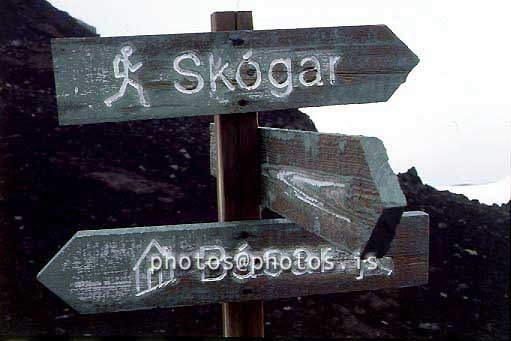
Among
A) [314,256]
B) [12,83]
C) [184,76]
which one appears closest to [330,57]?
[184,76]

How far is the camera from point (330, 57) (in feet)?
6.81

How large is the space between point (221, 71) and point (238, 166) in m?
0.36

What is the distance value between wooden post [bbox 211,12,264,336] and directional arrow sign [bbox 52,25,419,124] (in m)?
0.18

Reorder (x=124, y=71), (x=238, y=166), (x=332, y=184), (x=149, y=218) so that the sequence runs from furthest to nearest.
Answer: (x=149, y=218) → (x=238, y=166) → (x=124, y=71) → (x=332, y=184)

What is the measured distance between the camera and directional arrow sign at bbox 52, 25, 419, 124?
1.98m

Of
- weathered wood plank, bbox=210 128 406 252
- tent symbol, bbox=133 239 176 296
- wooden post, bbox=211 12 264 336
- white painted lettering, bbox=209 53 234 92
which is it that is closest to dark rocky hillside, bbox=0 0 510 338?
wooden post, bbox=211 12 264 336

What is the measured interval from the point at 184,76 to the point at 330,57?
1.35 feet

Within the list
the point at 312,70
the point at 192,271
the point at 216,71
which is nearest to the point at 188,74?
the point at 216,71

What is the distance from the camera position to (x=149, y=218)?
5.83 meters

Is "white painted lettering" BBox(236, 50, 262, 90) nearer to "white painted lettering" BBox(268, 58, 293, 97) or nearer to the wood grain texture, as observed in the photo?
"white painted lettering" BBox(268, 58, 293, 97)

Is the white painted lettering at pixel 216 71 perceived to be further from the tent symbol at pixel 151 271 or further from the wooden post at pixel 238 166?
the tent symbol at pixel 151 271

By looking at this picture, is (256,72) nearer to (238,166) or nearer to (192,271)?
(238,166)

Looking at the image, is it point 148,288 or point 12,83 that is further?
point 12,83

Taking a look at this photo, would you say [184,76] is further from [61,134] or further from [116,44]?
[61,134]
